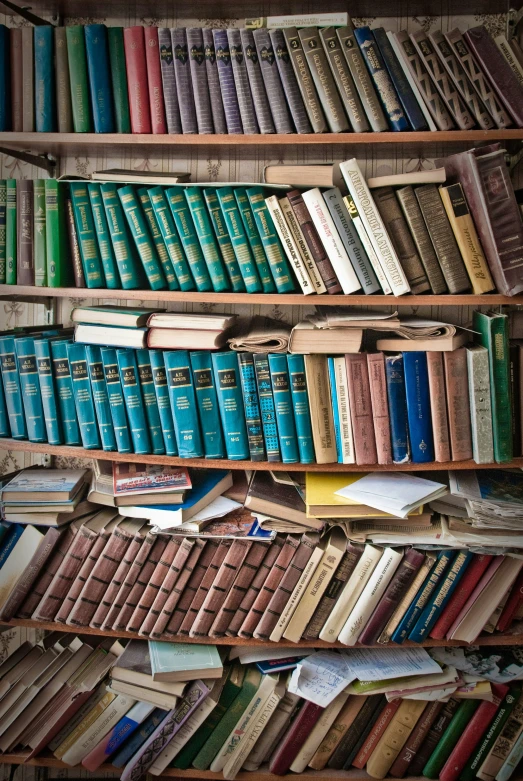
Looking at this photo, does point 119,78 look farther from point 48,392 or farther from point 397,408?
point 397,408

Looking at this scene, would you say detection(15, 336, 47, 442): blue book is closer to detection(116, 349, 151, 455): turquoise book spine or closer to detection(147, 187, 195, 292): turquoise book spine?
detection(116, 349, 151, 455): turquoise book spine

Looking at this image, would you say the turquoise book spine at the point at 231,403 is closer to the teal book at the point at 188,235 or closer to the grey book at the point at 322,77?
the teal book at the point at 188,235

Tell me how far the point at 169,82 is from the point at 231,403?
2.63 feet

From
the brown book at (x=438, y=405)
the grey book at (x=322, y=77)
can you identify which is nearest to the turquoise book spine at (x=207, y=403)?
the brown book at (x=438, y=405)

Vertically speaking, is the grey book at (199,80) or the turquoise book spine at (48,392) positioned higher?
the grey book at (199,80)

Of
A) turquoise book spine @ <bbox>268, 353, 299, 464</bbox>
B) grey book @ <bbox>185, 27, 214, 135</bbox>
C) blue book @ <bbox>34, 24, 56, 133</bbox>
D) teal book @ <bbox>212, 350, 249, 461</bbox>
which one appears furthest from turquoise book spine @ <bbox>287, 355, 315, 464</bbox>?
blue book @ <bbox>34, 24, 56, 133</bbox>

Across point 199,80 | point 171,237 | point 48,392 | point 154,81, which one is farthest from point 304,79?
point 48,392

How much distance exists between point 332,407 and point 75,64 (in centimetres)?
106

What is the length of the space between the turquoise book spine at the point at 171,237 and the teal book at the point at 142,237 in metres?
0.04

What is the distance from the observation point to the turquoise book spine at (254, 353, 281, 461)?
160cm

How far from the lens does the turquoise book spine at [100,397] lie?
1657 mm

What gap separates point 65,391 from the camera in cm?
169

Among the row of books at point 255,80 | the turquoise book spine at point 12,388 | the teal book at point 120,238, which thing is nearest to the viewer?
the row of books at point 255,80

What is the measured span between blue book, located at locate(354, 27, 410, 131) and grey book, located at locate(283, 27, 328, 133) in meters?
0.13
